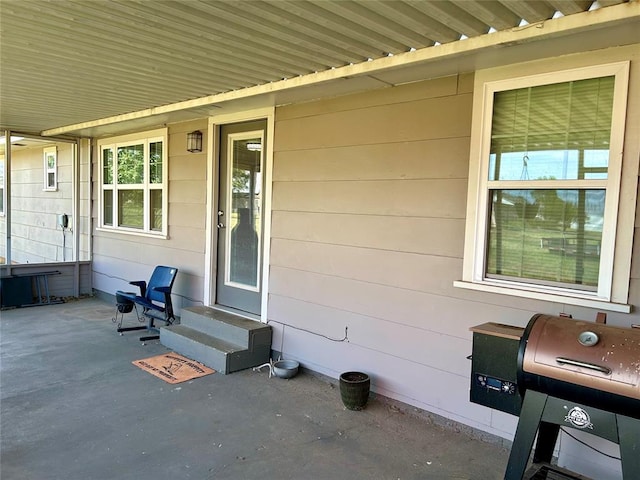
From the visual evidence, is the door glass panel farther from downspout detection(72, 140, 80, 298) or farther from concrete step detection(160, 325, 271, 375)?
downspout detection(72, 140, 80, 298)

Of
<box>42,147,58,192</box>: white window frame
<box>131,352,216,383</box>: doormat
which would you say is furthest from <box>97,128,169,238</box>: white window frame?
<box>131,352,216,383</box>: doormat

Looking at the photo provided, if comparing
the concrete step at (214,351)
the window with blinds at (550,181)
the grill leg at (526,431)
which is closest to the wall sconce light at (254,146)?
the concrete step at (214,351)

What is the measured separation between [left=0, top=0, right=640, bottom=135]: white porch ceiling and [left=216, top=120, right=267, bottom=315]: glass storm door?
681mm

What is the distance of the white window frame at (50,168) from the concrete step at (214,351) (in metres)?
4.86

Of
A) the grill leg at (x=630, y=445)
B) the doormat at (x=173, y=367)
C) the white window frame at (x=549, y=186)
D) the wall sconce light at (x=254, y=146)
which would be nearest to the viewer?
the grill leg at (x=630, y=445)

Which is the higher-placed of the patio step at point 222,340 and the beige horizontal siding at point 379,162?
the beige horizontal siding at point 379,162

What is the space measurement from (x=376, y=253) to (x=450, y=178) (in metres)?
0.78

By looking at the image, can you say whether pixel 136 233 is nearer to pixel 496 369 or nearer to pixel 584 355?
pixel 496 369

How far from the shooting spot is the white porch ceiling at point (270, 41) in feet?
7.07

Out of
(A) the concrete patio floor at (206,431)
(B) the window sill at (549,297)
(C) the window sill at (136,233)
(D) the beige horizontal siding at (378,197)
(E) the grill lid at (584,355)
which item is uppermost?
(D) the beige horizontal siding at (378,197)

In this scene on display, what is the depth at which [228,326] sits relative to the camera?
4.18 metres

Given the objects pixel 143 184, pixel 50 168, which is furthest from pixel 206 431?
pixel 50 168

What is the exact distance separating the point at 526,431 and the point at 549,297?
95 centimetres

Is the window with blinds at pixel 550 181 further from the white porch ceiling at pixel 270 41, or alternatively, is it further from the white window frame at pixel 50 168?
the white window frame at pixel 50 168
